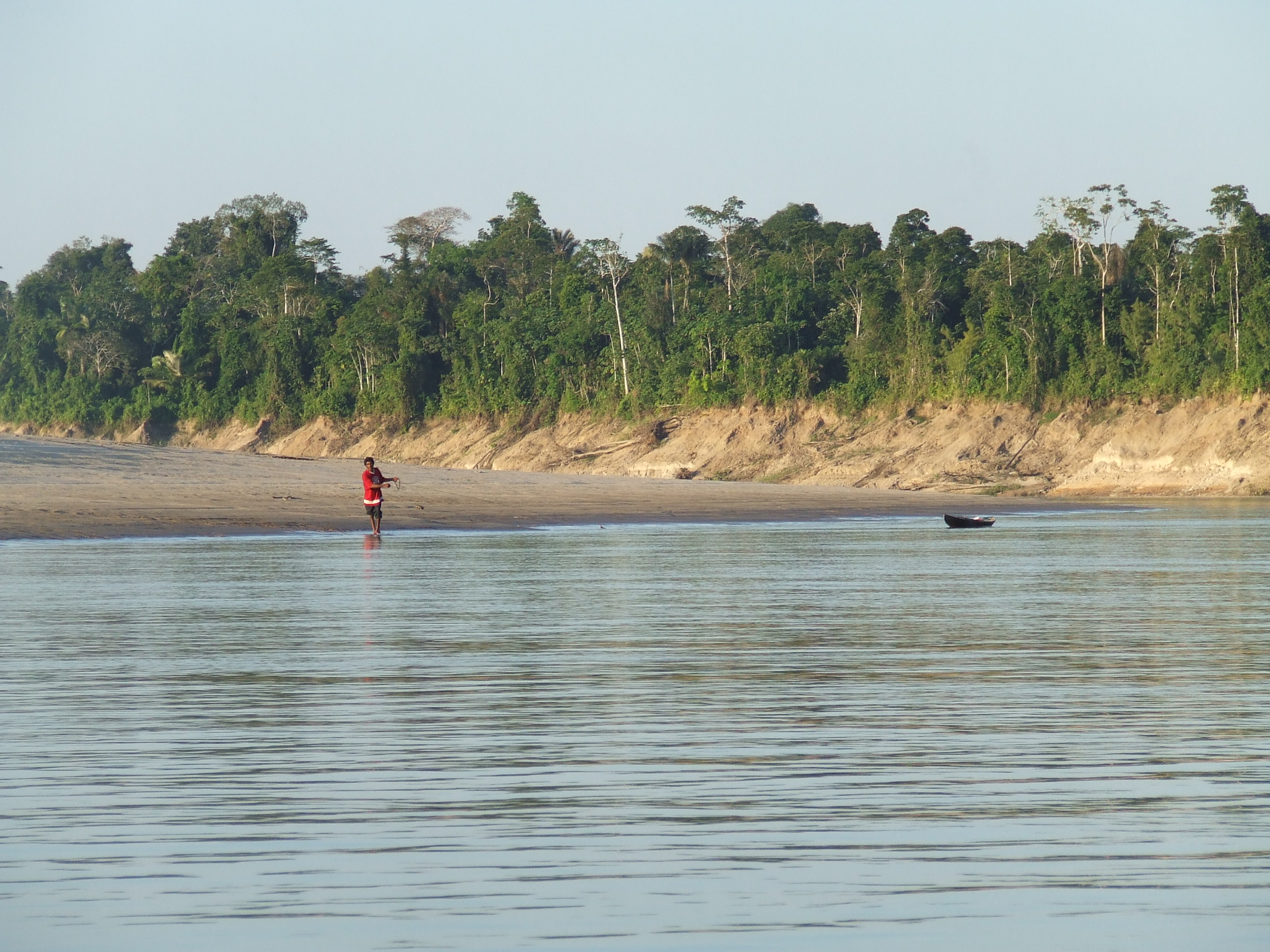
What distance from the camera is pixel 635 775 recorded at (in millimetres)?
6754

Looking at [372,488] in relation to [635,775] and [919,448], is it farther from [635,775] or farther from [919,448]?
[919,448]

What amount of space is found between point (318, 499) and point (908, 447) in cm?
3623

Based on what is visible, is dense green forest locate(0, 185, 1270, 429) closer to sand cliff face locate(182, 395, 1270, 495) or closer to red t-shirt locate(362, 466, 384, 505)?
sand cliff face locate(182, 395, 1270, 495)

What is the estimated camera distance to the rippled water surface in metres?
4.66

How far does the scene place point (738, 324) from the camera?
74812mm

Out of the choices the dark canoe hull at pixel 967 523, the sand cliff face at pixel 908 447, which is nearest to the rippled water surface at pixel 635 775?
the dark canoe hull at pixel 967 523

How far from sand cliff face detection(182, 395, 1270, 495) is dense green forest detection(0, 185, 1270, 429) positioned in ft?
3.60

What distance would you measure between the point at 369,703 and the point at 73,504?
80.0ft

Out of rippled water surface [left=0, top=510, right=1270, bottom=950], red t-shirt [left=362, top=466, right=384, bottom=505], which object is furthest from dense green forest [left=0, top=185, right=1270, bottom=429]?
rippled water surface [left=0, top=510, right=1270, bottom=950]

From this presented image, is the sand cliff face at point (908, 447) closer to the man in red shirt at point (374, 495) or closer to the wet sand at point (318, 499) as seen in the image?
the wet sand at point (318, 499)

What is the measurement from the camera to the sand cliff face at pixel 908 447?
59.0 meters

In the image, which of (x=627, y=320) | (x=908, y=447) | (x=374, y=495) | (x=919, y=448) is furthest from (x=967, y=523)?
(x=627, y=320)

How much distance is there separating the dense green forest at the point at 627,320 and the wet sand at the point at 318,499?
16857mm

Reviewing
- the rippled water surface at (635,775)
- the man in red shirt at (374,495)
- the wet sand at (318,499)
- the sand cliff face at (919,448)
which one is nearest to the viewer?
the rippled water surface at (635,775)
